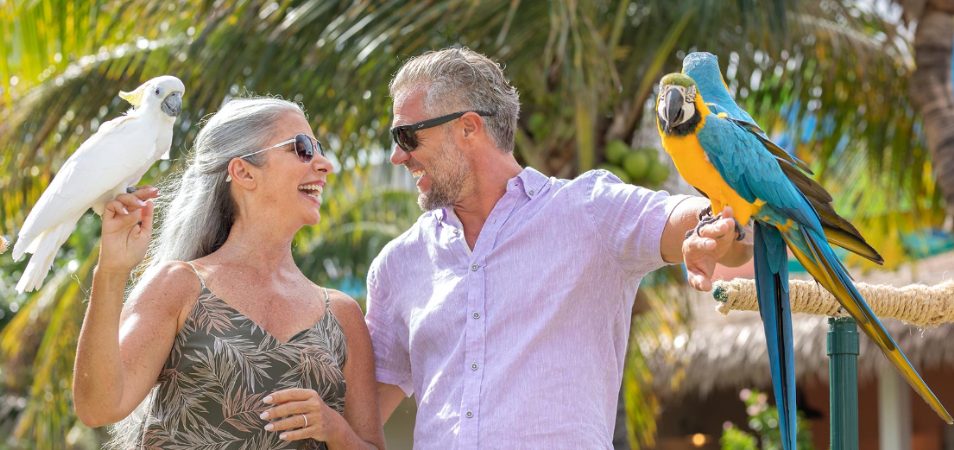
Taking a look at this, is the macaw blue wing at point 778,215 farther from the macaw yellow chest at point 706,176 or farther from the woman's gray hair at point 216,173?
the woman's gray hair at point 216,173

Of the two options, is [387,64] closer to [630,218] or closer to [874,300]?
[630,218]

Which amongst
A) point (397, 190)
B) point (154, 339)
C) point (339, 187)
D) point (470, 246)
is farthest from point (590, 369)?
point (397, 190)

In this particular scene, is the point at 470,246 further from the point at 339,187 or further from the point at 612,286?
the point at 339,187

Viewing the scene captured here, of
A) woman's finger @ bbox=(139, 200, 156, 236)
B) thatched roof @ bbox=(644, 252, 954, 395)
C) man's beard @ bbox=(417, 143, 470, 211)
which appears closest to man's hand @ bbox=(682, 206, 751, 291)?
man's beard @ bbox=(417, 143, 470, 211)

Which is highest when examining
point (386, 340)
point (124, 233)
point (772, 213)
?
point (772, 213)

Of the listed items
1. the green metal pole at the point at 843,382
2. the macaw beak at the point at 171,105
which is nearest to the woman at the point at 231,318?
the macaw beak at the point at 171,105

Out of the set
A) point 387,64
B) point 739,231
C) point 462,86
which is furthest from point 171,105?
point 387,64

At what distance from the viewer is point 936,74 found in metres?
4.91

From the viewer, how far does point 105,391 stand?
1.89m

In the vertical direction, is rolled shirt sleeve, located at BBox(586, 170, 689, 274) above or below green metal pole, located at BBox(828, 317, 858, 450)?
above

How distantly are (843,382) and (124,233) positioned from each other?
1.31 m

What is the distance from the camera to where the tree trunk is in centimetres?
484

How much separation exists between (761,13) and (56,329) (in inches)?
138

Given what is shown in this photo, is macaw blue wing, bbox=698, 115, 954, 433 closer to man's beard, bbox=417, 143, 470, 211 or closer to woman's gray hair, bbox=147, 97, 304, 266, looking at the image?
man's beard, bbox=417, 143, 470, 211
